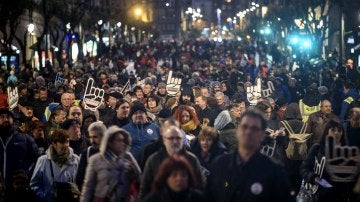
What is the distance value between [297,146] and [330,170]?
3.78 metres

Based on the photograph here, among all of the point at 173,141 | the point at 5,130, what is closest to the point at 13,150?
the point at 5,130

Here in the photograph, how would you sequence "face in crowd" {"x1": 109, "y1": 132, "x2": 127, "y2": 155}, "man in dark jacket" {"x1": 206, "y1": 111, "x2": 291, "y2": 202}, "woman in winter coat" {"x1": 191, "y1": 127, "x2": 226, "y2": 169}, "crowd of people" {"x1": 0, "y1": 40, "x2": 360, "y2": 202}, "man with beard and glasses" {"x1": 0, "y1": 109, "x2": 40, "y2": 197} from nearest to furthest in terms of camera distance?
"man in dark jacket" {"x1": 206, "y1": 111, "x2": 291, "y2": 202} → "crowd of people" {"x1": 0, "y1": 40, "x2": 360, "y2": 202} → "face in crowd" {"x1": 109, "y1": 132, "x2": 127, "y2": 155} → "woman in winter coat" {"x1": 191, "y1": 127, "x2": 226, "y2": 169} → "man with beard and glasses" {"x1": 0, "y1": 109, "x2": 40, "y2": 197}

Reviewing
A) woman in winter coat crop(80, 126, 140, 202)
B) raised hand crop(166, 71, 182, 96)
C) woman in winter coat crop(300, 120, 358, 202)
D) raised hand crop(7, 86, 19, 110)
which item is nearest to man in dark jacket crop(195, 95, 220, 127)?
raised hand crop(166, 71, 182, 96)

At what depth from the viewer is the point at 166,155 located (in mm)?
7598

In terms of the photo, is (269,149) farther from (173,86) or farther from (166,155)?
(173,86)

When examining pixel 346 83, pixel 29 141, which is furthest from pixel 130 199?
pixel 346 83

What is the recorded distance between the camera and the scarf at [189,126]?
37.6 feet

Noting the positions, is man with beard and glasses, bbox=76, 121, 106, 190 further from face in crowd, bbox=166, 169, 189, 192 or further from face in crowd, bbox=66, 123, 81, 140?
face in crowd, bbox=166, 169, 189, 192

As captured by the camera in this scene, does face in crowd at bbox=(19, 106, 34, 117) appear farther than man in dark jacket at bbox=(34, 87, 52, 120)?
No

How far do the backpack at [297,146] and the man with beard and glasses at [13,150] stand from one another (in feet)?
11.6

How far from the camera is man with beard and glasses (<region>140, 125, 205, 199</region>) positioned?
6988 mm

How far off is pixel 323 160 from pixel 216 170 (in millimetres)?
2637

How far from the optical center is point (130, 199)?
732 cm

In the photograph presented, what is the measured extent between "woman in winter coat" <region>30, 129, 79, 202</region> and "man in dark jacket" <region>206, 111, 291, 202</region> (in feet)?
9.43
